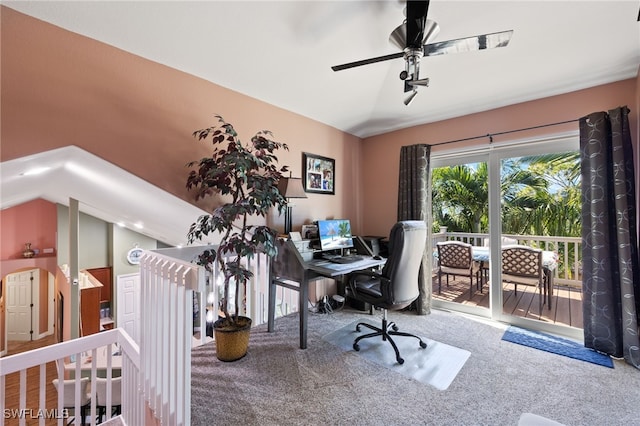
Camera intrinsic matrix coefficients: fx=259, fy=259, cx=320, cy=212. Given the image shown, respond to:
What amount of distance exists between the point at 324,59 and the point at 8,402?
6248 mm

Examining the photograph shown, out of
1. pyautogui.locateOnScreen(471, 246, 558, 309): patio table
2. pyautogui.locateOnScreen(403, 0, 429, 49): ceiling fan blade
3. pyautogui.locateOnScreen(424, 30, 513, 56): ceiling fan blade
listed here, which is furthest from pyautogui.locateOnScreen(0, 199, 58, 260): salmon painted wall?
pyautogui.locateOnScreen(471, 246, 558, 309): patio table

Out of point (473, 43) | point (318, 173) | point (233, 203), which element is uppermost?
point (473, 43)

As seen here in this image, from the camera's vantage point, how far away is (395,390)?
1.84 metres

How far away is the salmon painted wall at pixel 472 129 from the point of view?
2367mm

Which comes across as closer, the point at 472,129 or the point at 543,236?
the point at 543,236

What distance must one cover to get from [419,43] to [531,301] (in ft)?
9.97

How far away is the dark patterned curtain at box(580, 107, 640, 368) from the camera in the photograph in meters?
2.12

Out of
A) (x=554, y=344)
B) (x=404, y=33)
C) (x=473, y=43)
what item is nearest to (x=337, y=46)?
(x=404, y=33)

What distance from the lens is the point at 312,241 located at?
2973 millimetres

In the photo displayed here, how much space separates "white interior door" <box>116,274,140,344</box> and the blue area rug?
7.73 m

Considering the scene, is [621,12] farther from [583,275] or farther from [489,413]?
[489,413]

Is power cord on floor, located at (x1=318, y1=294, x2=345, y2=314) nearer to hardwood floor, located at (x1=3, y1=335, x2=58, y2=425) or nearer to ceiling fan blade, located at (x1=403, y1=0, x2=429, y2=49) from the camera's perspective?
ceiling fan blade, located at (x1=403, y1=0, x2=429, y2=49)

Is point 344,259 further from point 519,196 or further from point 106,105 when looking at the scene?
point 106,105

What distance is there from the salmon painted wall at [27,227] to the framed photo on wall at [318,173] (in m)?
5.96
